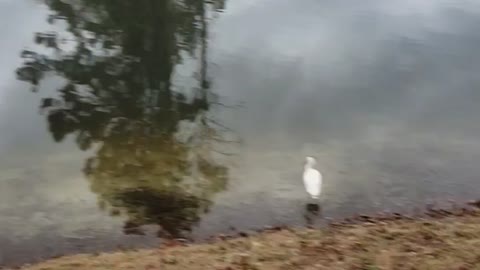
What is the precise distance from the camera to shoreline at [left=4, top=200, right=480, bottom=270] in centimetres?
415

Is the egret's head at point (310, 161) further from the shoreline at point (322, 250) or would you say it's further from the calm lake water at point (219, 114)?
the shoreline at point (322, 250)

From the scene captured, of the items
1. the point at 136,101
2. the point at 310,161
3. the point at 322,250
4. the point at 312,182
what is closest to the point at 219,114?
the point at 136,101

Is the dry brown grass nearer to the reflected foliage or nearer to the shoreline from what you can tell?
the shoreline

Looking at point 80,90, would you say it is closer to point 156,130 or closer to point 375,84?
point 156,130

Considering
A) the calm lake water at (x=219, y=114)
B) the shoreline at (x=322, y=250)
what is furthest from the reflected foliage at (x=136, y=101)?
the shoreline at (x=322, y=250)

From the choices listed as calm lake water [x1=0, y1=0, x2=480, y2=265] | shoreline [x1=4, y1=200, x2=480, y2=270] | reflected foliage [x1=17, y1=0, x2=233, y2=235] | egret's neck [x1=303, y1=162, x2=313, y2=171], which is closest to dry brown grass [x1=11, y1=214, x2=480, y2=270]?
shoreline [x1=4, y1=200, x2=480, y2=270]

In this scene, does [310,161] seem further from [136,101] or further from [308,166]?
[136,101]

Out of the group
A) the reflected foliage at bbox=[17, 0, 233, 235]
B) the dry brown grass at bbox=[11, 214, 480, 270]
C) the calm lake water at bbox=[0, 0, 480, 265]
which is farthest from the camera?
the reflected foliage at bbox=[17, 0, 233, 235]

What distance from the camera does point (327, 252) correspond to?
14.0 ft

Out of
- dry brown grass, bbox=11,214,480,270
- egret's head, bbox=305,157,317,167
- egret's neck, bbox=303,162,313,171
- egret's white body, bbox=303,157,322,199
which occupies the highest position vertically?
egret's head, bbox=305,157,317,167

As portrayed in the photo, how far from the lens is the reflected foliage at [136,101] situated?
209 inches

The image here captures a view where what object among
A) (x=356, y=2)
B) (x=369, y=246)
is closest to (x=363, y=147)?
(x=369, y=246)

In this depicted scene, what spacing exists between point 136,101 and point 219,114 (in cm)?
68

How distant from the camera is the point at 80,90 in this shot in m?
6.71
